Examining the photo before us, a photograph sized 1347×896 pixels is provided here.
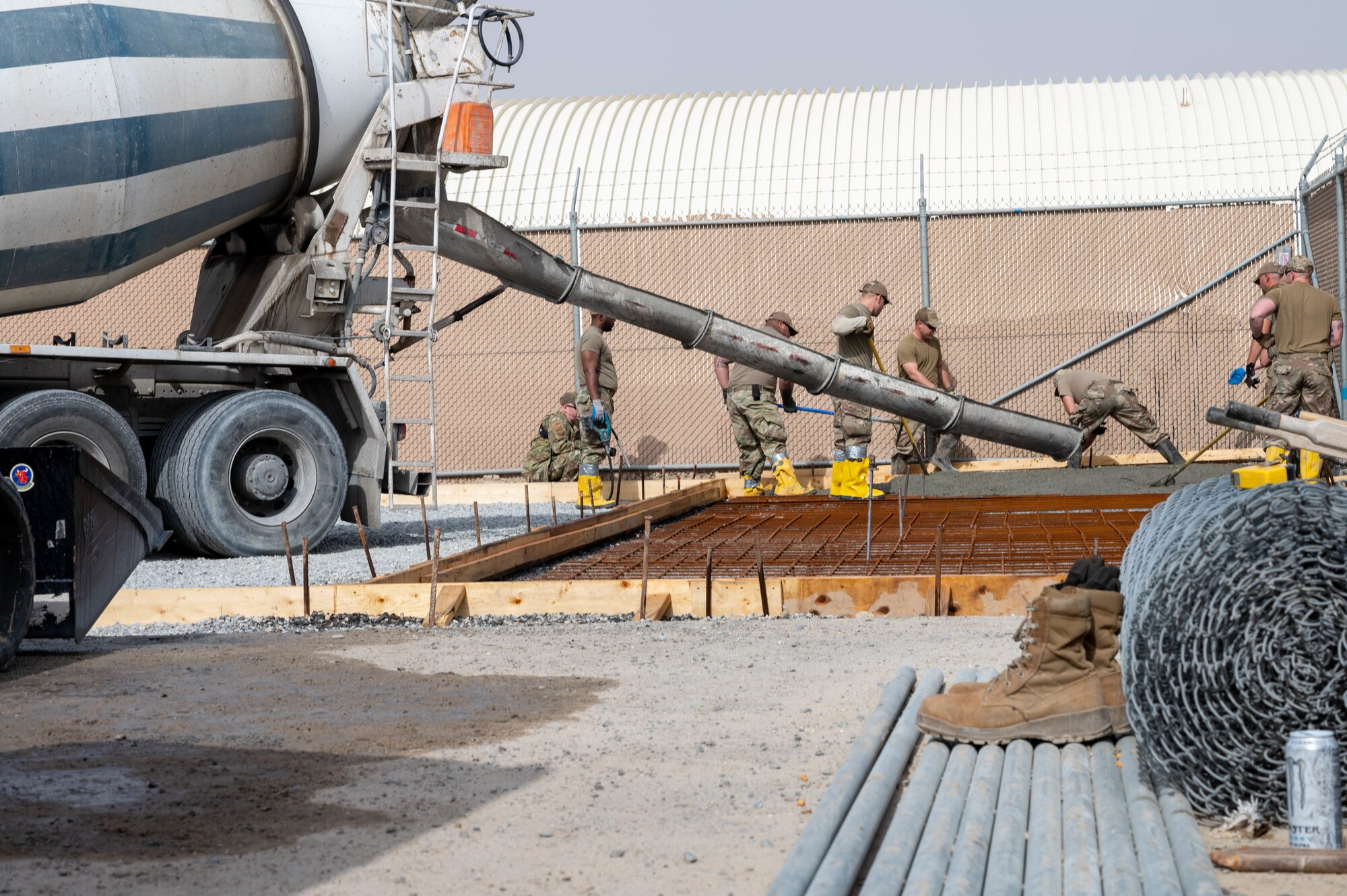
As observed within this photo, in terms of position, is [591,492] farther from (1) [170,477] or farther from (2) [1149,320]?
(2) [1149,320]

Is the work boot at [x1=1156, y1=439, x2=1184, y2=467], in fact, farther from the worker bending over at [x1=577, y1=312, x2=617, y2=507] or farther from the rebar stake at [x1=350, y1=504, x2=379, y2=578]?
the rebar stake at [x1=350, y1=504, x2=379, y2=578]

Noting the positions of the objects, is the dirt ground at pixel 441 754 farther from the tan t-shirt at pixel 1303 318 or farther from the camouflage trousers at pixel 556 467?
the camouflage trousers at pixel 556 467

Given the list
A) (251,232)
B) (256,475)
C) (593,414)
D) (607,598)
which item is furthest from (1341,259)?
(256,475)

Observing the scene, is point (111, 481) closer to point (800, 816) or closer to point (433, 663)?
point (433, 663)

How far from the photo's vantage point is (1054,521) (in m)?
9.70

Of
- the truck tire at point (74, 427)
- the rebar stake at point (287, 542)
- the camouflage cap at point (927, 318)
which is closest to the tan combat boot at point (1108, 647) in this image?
the rebar stake at point (287, 542)

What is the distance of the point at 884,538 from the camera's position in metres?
9.02

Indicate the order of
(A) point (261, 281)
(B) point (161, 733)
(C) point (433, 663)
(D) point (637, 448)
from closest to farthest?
(B) point (161, 733)
(C) point (433, 663)
(A) point (261, 281)
(D) point (637, 448)

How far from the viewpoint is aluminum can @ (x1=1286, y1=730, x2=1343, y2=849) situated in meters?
2.96

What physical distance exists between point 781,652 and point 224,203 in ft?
19.0

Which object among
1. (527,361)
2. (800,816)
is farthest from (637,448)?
(800,816)

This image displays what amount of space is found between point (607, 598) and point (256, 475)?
392 centimetres

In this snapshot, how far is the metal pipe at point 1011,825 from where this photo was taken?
2750 millimetres

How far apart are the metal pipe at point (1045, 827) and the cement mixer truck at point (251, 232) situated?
6.18 m
